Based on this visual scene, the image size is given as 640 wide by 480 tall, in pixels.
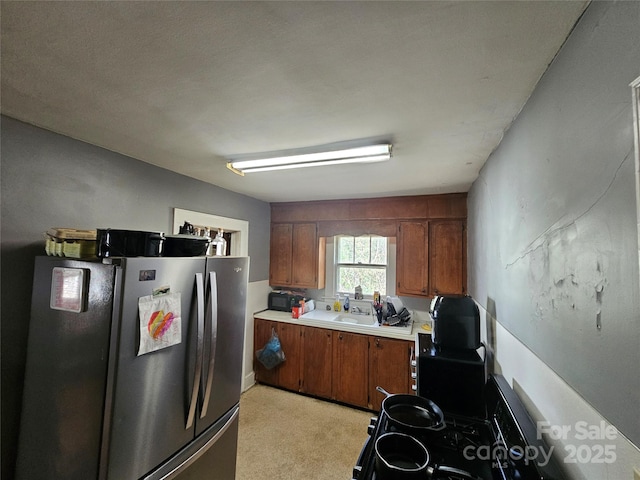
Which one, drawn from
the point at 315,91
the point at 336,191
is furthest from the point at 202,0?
the point at 336,191

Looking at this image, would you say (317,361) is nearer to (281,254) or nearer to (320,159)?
(281,254)

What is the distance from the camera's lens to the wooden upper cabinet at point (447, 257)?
2842 millimetres

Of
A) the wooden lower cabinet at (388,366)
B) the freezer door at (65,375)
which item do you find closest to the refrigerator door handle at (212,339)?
the freezer door at (65,375)

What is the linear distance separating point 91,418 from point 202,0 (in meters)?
1.62

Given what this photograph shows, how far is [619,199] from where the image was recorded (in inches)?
22.4

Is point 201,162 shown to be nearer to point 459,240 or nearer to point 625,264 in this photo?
point 625,264

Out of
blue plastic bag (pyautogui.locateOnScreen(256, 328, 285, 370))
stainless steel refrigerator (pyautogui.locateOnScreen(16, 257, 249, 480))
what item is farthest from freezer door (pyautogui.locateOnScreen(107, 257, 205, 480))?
blue plastic bag (pyautogui.locateOnScreen(256, 328, 285, 370))

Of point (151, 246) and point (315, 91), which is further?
point (151, 246)

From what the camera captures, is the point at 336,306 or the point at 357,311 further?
the point at 336,306

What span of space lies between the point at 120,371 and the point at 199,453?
72 cm

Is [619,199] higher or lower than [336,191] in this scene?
lower

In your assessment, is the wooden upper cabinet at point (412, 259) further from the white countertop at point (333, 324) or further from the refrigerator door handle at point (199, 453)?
the refrigerator door handle at point (199, 453)

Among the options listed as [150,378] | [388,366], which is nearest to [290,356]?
[388,366]

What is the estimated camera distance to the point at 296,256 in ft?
11.8
